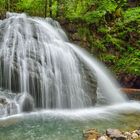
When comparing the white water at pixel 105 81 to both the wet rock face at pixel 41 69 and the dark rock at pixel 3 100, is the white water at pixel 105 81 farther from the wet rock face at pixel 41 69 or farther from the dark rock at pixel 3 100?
the dark rock at pixel 3 100

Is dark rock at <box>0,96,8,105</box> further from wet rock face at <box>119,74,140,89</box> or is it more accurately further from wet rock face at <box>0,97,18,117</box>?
wet rock face at <box>119,74,140,89</box>

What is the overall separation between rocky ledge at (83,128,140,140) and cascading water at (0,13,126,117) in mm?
2445

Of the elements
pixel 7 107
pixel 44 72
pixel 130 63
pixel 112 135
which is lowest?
pixel 112 135

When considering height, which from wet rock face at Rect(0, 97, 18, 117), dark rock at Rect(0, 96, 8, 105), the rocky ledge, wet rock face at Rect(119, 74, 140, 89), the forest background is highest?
the forest background

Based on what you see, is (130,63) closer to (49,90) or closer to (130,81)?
(130,81)

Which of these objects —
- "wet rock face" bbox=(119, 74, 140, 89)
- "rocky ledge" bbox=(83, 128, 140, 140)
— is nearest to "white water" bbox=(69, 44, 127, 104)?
"wet rock face" bbox=(119, 74, 140, 89)

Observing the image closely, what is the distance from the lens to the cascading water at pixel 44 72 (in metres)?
8.90

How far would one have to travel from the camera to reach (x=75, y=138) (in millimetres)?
6566

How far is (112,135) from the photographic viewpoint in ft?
21.3

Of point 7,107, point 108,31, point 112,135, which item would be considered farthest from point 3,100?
point 108,31

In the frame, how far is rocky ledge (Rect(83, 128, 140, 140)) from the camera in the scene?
252 inches

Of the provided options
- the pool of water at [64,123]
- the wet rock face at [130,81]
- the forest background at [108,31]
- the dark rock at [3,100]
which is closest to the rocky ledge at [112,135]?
the pool of water at [64,123]

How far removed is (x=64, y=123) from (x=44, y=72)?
2159 millimetres

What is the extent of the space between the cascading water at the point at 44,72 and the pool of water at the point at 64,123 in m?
0.48
